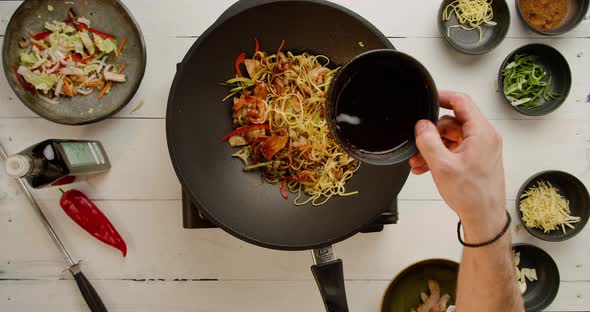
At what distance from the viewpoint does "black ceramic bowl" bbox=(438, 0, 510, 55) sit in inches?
67.6

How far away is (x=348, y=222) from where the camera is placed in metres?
1.43

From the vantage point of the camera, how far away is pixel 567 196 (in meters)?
1.82

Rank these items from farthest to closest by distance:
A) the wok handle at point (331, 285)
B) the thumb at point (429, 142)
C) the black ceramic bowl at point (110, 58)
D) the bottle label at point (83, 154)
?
the black ceramic bowl at point (110, 58) < the bottle label at point (83, 154) < the wok handle at point (331, 285) < the thumb at point (429, 142)

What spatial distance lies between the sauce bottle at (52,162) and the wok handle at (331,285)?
84 cm

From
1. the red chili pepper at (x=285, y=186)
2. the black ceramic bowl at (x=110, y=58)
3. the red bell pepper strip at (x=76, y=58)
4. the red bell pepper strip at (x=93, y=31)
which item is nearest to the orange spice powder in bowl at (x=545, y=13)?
the red chili pepper at (x=285, y=186)

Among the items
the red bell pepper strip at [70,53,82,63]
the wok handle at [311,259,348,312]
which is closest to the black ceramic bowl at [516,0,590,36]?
the wok handle at [311,259,348,312]

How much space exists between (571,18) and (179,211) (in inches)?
64.2

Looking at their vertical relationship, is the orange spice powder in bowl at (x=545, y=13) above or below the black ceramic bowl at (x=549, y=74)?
above

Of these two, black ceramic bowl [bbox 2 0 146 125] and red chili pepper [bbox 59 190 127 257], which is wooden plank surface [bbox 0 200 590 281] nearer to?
red chili pepper [bbox 59 190 127 257]

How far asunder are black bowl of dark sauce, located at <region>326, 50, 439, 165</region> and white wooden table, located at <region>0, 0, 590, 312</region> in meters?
0.70

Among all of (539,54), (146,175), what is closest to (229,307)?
(146,175)

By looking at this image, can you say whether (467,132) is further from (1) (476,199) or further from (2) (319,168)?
(2) (319,168)

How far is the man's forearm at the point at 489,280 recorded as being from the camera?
1272mm

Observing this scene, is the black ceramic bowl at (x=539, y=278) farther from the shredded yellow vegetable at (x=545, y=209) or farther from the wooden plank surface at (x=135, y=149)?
the wooden plank surface at (x=135, y=149)
